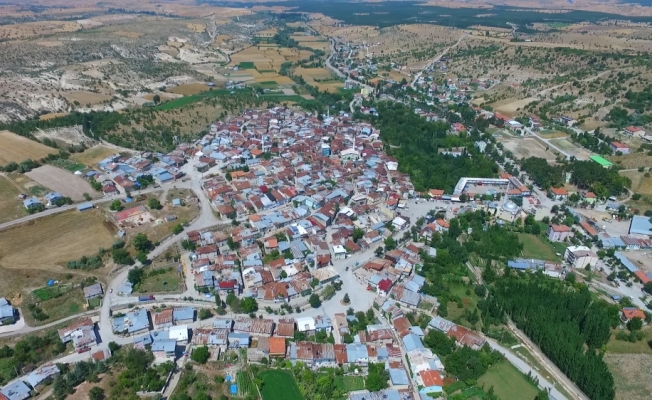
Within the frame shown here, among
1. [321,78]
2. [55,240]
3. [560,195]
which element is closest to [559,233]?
[560,195]

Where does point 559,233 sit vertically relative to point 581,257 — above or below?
below

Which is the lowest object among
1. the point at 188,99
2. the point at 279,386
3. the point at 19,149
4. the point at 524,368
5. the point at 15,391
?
the point at 524,368

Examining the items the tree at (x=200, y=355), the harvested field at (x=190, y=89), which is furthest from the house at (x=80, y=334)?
the harvested field at (x=190, y=89)

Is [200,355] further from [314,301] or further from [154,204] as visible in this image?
[154,204]

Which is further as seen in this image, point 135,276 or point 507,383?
point 135,276

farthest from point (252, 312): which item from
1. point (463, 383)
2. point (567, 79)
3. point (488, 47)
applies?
point (488, 47)

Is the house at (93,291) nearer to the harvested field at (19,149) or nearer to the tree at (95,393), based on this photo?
the tree at (95,393)

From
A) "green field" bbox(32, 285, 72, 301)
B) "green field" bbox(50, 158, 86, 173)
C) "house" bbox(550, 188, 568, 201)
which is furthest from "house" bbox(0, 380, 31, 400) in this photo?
"house" bbox(550, 188, 568, 201)
